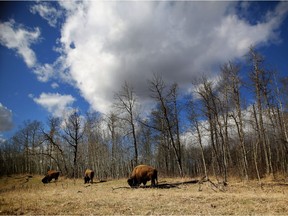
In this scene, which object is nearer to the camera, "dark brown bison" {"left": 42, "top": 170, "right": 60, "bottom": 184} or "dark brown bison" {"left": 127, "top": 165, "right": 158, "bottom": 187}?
"dark brown bison" {"left": 127, "top": 165, "right": 158, "bottom": 187}

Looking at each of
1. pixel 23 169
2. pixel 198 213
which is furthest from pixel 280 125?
pixel 23 169

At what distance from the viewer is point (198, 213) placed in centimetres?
844

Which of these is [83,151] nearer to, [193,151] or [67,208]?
[193,151]

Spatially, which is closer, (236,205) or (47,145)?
(236,205)

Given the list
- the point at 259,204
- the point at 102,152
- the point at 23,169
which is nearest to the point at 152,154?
the point at 102,152

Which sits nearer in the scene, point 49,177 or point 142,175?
point 142,175

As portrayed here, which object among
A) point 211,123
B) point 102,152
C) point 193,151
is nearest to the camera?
point 211,123

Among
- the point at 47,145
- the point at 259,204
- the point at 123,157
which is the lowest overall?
the point at 259,204

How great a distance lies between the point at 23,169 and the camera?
6706cm

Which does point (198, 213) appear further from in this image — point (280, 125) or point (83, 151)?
point (83, 151)

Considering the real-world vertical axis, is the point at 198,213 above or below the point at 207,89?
below

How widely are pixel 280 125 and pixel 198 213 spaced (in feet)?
69.9

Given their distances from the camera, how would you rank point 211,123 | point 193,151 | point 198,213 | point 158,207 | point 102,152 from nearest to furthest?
point 198,213, point 158,207, point 211,123, point 102,152, point 193,151

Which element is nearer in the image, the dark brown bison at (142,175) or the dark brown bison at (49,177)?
the dark brown bison at (142,175)
